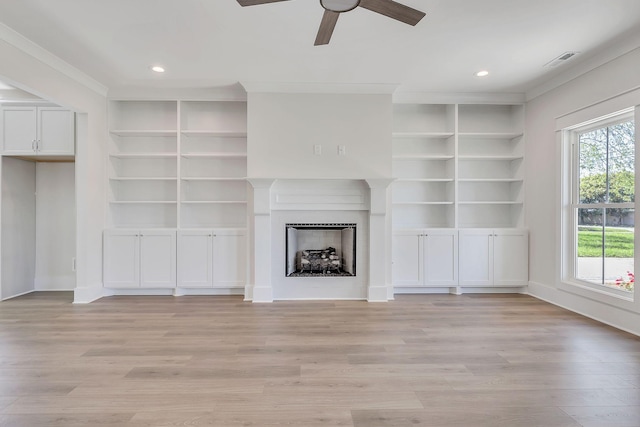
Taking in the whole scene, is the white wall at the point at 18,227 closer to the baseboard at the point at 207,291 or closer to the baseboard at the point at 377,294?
the baseboard at the point at 207,291

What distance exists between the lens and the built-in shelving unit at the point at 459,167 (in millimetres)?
4781

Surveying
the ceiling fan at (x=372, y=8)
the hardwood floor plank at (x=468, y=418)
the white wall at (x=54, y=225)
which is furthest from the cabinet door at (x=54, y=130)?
the hardwood floor plank at (x=468, y=418)

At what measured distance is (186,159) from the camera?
4.60m

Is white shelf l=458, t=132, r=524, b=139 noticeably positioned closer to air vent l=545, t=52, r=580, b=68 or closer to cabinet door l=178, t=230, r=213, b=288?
air vent l=545, t=52, r=580, b=68

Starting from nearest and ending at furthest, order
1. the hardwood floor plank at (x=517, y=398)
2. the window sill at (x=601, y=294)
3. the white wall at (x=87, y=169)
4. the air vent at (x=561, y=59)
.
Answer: the hardwood floor plank at (x=517, y=398) → the window sill at (x=601, y=294) → the air vent at (x=561, y=59) → the white wall at (x=87, y=169)

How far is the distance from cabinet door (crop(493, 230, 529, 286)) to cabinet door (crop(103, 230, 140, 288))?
466cm

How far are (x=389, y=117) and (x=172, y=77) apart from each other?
2.61 meters

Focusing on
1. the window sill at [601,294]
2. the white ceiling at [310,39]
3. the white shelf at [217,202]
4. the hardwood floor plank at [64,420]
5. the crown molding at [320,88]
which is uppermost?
the white ceiling at [310,39]

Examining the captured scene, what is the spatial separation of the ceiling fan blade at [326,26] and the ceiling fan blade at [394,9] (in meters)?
0.25

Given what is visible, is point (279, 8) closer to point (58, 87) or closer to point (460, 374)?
point (58, 87)

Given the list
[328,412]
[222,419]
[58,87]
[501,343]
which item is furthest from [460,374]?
[58,87]

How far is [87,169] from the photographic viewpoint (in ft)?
13.3

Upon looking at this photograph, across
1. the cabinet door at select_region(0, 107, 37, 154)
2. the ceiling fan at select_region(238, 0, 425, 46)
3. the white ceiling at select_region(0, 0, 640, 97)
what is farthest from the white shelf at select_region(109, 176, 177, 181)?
the ceiling fan at select_region(238, 0, 425, 46)

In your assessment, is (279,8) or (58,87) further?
(58,87)
